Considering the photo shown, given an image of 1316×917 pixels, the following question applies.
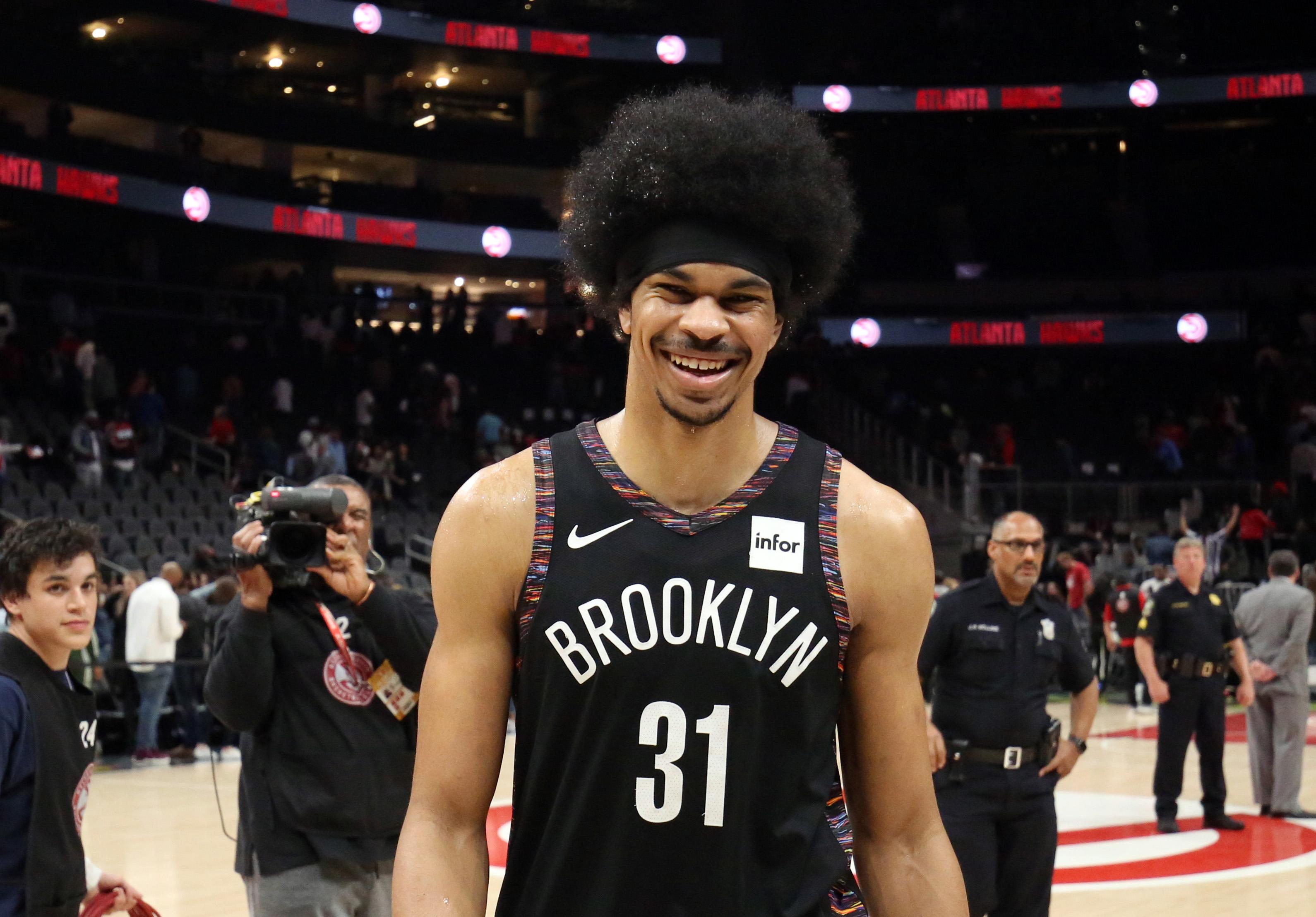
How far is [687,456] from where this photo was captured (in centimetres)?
223

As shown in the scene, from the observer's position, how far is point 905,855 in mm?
2225

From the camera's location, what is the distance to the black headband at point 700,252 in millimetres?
2197

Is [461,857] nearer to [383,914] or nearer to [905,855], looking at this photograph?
[905,855]

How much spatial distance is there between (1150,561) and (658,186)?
738 inches

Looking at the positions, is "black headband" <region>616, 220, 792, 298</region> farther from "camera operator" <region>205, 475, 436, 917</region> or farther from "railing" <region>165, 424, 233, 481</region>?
"railing" <region>165, 424, 233, 481</region>

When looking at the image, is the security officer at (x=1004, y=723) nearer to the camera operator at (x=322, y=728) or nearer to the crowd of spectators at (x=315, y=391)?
the camera operator at (x=322, y=728)

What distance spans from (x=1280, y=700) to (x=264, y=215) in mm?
21154

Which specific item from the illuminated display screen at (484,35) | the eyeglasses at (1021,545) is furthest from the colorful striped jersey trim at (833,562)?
the illuminated display screen at (484,35)

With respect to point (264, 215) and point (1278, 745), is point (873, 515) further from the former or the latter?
point (264, 215)

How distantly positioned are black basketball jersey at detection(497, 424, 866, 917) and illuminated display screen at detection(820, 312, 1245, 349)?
29786mm

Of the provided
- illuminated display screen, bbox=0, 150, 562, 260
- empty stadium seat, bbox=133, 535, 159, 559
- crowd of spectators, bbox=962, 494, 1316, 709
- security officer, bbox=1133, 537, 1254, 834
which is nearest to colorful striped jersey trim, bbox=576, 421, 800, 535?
security officer, bbox=1133, 537, 1254, 834

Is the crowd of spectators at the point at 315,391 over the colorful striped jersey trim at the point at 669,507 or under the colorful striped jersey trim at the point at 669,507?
over

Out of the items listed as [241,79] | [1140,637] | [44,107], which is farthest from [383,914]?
[241,79]

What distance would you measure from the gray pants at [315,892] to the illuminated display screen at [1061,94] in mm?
28868
